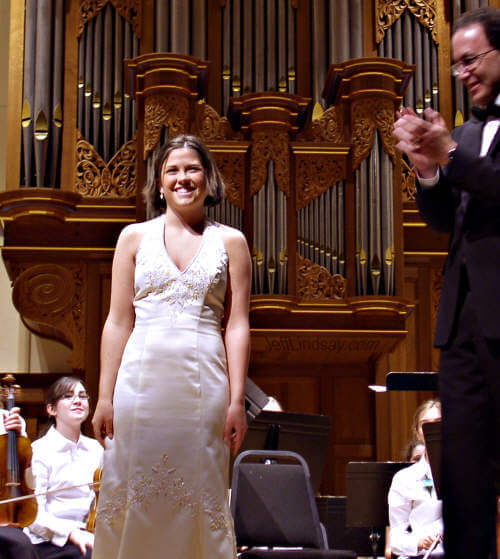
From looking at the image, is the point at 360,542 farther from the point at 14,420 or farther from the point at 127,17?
the point at 127,17

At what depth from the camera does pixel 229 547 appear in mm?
2729

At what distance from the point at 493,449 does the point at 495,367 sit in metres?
0.18

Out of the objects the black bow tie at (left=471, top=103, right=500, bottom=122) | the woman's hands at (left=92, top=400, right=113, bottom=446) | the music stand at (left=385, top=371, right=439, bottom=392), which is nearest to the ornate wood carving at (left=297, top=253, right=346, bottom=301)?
the music stand at (left=385, top=371, right=439, bottom=392)

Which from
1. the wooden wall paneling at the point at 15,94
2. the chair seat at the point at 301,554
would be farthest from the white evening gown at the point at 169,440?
the wooden wall paneling at the point at 15,94

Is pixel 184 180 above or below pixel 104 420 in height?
above

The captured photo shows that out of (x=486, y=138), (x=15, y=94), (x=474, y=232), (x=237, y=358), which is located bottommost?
(x=237, y=358)

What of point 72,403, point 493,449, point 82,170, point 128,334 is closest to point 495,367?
point 493,449

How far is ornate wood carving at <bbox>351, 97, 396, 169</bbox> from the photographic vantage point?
7.17m

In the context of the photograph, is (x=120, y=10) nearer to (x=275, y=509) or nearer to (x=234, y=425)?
(x=275, y=509)

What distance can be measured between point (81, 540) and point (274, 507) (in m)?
0.94

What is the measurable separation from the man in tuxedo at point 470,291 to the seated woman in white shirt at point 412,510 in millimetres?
2669

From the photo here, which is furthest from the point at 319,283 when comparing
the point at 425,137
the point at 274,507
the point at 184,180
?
the point at 425,137

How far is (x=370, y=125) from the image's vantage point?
720 centimetres

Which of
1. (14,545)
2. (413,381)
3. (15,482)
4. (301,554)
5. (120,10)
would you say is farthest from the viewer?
(120,10)
